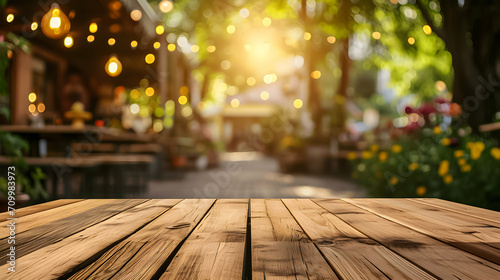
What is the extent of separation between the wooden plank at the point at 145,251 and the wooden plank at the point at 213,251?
3 cm

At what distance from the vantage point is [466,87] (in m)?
4.95

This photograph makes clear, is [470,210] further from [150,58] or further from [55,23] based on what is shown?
[150,58]

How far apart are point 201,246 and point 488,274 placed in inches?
25.7

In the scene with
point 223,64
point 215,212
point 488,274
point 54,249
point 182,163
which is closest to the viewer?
point 488,274

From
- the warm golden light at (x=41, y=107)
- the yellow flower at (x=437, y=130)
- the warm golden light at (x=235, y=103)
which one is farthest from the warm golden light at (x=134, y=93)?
the yellow flower at (x=437, y=130)

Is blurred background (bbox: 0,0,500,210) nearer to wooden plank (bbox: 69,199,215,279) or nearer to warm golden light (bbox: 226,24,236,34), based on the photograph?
warm golden light (bbox: 226,24,236,34)

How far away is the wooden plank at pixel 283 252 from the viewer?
0.83m

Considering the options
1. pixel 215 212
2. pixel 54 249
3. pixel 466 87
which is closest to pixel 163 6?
pixel 466 87

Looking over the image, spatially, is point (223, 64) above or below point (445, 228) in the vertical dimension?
above

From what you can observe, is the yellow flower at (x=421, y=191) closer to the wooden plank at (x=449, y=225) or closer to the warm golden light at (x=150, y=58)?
the wooden plank at (x=449, y=225)

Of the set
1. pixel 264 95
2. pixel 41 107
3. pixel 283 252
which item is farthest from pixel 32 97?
pixel 264 95

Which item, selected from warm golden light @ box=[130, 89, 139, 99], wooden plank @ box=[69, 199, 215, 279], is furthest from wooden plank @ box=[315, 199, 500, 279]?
warm golden light @ box=[130, 89, 139, 99]

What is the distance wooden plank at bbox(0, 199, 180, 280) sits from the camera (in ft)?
2.71

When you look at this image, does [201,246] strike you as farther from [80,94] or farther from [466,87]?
[80,94]
